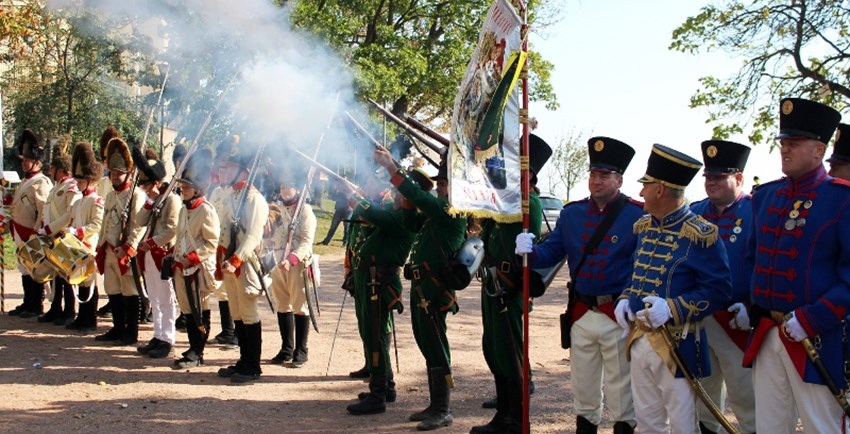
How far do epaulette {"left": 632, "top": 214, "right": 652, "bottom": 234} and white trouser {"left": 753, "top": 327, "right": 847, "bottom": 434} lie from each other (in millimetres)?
936

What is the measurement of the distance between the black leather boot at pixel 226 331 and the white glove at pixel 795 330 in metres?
7.28

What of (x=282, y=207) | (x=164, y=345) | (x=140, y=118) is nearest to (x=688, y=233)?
(x=282, y=207)

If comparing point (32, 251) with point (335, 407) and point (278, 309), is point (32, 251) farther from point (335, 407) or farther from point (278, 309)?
point (335, 407)

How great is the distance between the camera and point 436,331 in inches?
273

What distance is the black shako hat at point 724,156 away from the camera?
18.9 feet

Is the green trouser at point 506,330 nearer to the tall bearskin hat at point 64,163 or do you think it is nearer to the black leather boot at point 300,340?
the black leather boot at point 300,340

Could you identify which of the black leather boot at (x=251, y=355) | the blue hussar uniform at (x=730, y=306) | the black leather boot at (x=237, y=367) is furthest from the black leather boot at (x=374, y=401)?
the blue hussar uniform at (x=730, y=306)

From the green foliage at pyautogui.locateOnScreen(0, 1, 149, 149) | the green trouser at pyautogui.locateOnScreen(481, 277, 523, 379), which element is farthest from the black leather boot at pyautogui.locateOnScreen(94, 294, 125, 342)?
the green foliage at pyautogui.locateOnScreen(0, 1, 149, 149)

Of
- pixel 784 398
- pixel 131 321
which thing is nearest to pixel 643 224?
pixel 784 398

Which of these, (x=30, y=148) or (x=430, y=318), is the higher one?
(x=30, y=148)

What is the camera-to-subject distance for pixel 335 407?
7.55 metres

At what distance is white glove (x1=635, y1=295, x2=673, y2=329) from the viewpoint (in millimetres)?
4773

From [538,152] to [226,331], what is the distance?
5292 millimetres

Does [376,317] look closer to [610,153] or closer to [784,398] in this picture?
[610,153]
